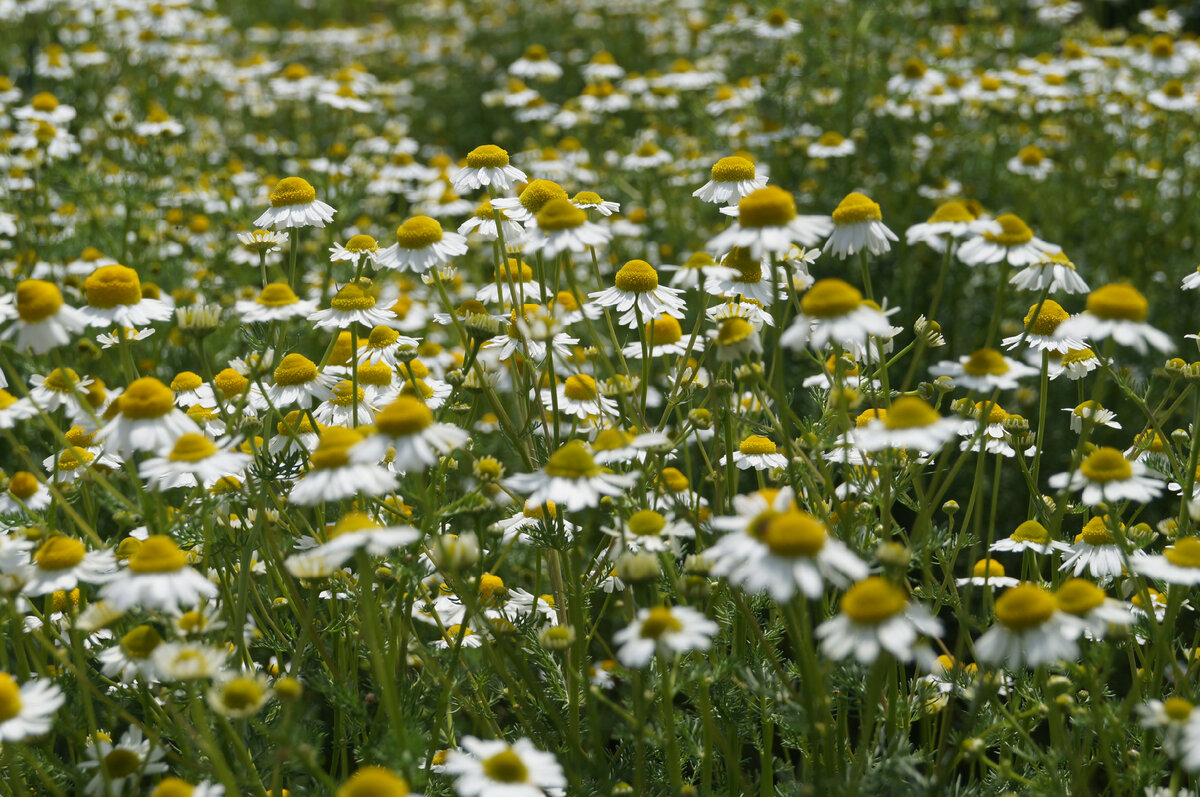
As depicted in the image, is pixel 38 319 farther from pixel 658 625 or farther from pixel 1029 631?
pixel 1029 631

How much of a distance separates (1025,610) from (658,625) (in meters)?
0.67

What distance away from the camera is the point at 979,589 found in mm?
3709

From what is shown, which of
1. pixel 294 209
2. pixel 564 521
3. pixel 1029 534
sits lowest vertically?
pixel 1029 534

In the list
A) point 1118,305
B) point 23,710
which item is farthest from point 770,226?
point 23,710

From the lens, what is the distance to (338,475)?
203 cm

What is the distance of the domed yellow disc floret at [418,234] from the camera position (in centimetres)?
283

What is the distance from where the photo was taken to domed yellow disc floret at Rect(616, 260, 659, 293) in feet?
9.12

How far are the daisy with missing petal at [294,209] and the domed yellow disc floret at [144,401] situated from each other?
897mm

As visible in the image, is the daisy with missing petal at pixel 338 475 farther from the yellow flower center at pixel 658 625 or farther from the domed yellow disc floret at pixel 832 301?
the domed yellow disc floret at pixel 832 301

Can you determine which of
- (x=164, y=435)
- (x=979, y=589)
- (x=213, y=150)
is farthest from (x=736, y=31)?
→ (x=164, y=435)

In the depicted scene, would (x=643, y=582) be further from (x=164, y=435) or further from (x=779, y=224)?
(x=164, y=435)

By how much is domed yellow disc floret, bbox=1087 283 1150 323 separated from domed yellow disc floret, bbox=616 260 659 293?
3.72 ft

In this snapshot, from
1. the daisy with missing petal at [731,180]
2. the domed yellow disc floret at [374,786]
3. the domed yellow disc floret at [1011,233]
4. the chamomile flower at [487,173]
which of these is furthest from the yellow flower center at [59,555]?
the domed yellow disc floret at [1011,233]

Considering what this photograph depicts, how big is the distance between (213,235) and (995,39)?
610cm
